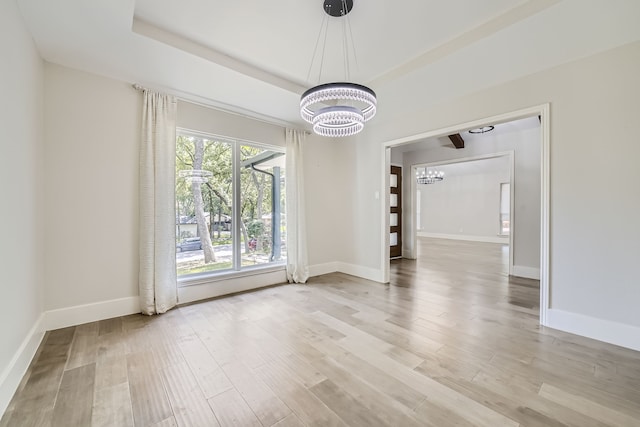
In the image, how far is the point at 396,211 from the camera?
671 cm

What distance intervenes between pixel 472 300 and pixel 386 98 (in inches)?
119

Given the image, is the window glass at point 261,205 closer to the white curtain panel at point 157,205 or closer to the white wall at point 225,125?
the white wall at point 225,125

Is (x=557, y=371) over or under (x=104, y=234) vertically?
under

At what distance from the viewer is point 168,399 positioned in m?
1.65

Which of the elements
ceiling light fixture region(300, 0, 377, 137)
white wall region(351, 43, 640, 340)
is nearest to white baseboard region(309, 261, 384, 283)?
white wall region(351, 43, 640, 340)

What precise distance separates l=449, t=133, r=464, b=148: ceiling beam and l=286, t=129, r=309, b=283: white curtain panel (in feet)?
11.2

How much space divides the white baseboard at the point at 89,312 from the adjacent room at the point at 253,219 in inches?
0.7

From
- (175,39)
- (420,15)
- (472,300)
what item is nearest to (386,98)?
(420,15)

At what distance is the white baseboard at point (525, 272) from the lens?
460 cm

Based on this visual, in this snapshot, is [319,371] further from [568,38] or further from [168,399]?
[568,38]

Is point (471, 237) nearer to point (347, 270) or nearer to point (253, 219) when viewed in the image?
point (347, 270)

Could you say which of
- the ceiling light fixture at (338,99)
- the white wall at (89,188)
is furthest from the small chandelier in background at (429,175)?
the white wall at (89,188)

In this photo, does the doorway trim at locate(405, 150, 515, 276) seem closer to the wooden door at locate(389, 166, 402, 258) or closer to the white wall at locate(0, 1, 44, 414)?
the wooden door at locate(389, 166, 402, 258)

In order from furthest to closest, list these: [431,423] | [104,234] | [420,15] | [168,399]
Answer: [104,234] → [420,15] → [168,399] → [431,423]
